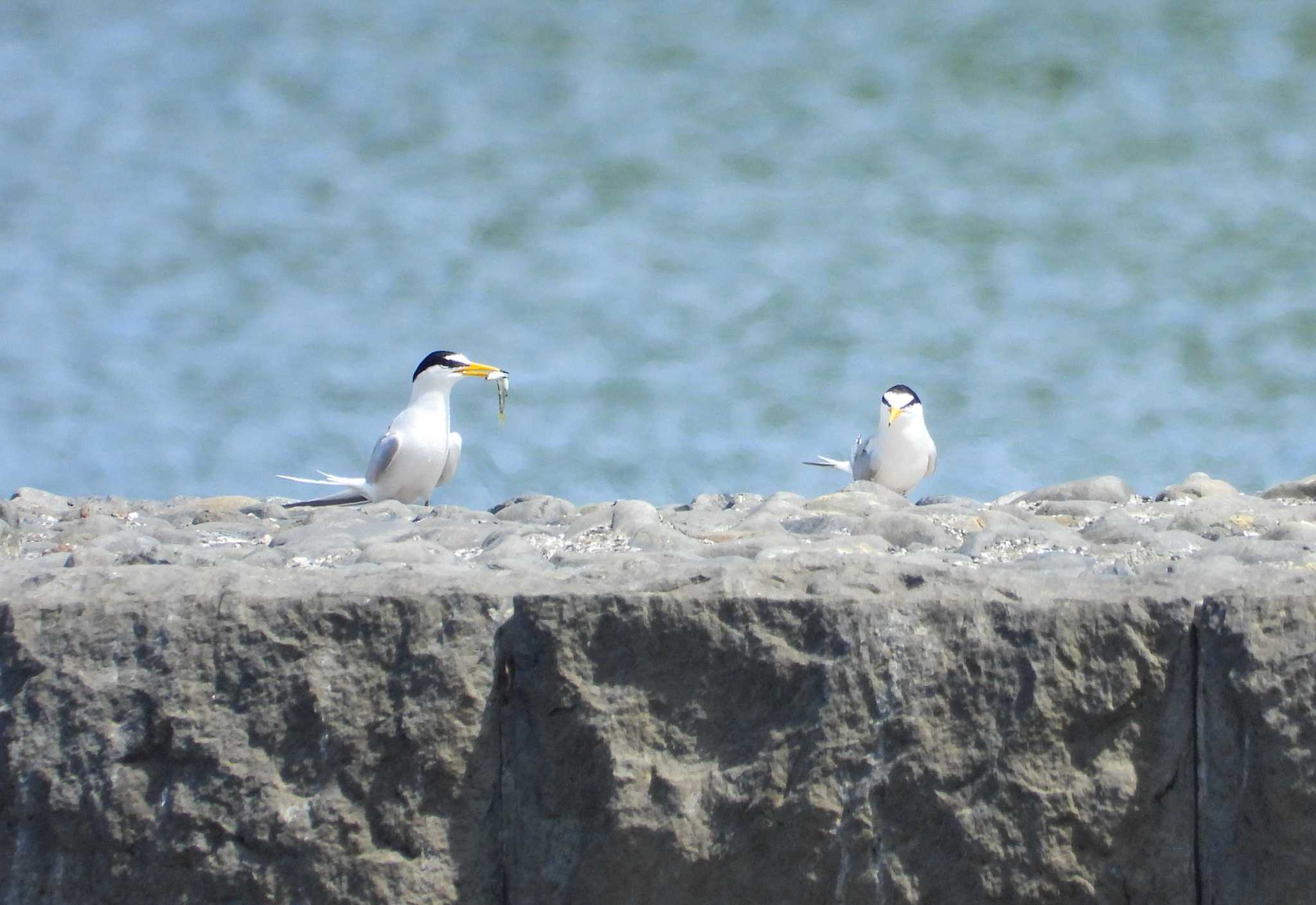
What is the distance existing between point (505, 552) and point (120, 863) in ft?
2.77

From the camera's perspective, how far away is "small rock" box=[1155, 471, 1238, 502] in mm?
3984

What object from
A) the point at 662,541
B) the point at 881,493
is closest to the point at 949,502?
the point at 881,493

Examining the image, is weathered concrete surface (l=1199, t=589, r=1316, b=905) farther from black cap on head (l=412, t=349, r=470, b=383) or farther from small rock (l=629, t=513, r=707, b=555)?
black cap on head (l=412, t=349, r=470, b=383)

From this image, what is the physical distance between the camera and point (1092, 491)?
13.3 ft

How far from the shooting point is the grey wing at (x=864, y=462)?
7375 millimetres

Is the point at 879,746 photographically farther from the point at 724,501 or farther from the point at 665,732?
the point at 724,501

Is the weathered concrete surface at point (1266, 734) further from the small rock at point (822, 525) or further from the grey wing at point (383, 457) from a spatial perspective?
the grey wing at point (383, 457)

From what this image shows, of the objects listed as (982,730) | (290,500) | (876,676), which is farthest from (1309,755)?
(290,500)

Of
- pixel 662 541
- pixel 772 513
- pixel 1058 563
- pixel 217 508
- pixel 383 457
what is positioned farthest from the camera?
pixel 383 457

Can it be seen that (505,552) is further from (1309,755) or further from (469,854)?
(1309,755)

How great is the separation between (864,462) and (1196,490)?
3467mm

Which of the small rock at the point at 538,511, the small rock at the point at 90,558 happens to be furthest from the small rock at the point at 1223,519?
the small rock at the point at 90,558

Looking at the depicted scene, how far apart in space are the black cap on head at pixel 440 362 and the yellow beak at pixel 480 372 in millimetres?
31

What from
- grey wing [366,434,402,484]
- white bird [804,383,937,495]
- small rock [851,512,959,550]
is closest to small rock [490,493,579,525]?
small rock [851,512,959,550]
